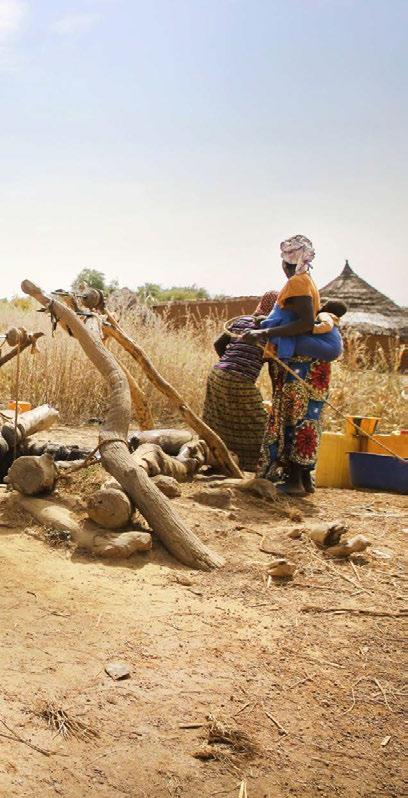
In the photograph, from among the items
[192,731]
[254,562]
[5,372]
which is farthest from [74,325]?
[5,372]

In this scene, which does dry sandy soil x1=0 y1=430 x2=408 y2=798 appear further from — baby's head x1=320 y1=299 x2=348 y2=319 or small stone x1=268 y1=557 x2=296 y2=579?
baby's head x1=320 y1=299 x2=348 y2=319

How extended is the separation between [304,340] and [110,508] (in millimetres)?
1910

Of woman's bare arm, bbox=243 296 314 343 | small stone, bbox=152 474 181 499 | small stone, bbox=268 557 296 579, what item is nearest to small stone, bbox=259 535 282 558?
small stone, bbox=268 557 296 579

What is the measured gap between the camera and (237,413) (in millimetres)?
5629

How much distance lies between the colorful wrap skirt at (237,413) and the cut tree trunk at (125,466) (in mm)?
1270

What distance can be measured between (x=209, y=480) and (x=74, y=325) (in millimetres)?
1498

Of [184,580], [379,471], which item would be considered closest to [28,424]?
[184,580]

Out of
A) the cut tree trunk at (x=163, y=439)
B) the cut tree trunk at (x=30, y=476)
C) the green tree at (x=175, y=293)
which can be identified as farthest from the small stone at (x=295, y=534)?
the green tree at (x=175, y=293)

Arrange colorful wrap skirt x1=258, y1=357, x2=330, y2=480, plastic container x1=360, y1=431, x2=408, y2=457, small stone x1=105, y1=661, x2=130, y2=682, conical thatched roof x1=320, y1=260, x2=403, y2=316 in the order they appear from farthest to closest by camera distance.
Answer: conical thatched roof x1=320, y1=260, x2=403, y2=316, plastic container x1=360, y1=431, x2=408, y2=457, colorful wrap skirt x1=258, y1=357, x2=330, y2=480, small stone x1=105, y1=661, x2=130, y2=682

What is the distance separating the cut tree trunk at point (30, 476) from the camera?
3928mm

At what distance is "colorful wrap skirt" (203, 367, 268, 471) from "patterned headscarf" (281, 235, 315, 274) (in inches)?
36.3

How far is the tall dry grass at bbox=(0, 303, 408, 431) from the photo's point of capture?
8195 mm

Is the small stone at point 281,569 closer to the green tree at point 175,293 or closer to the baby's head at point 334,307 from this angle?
the baby's head at point 334,307

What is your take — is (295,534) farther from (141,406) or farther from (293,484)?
(141,406)
